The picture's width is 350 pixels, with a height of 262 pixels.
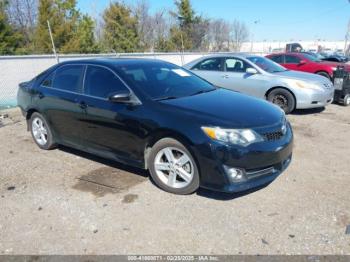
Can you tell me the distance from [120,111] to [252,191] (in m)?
1.89

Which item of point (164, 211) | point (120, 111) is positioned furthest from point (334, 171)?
point (120, 111)

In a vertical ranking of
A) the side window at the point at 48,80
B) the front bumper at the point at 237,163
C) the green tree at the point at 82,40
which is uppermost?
the green tree at the point at 82,40

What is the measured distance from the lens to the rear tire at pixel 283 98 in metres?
7.84

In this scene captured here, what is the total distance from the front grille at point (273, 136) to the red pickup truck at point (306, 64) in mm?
9081

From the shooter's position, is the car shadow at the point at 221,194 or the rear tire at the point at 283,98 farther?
the rear tire at the point at 283,98

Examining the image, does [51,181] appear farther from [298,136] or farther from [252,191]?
[298,136]

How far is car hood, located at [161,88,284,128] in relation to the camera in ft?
11.7

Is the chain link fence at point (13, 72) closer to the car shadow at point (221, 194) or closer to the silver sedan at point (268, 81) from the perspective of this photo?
the silver sedan at point (268, 81)

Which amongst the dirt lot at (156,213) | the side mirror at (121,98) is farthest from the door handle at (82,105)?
the dirt lot at (156,213)

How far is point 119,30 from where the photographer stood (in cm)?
2700

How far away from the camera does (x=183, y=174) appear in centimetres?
377

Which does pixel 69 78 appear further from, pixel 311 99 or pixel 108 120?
pixel 311 99

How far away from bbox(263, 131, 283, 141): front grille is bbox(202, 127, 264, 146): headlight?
181 mm

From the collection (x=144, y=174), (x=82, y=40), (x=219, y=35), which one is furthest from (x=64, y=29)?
(x=219, y=35)
